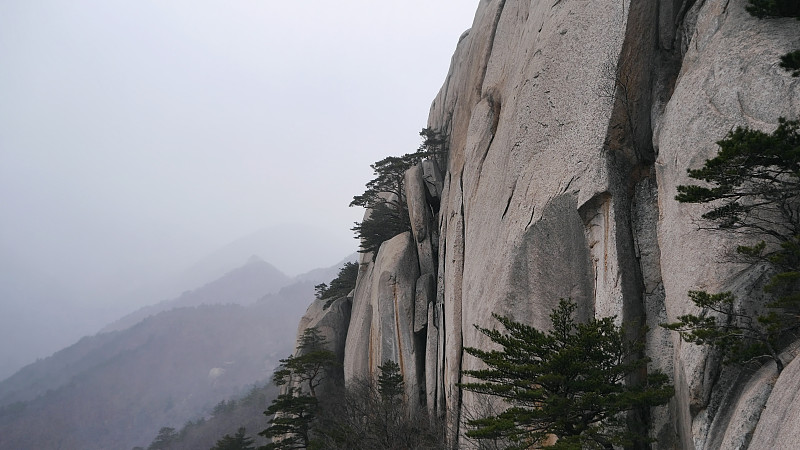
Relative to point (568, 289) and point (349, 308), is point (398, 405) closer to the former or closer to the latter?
point (568, 289)

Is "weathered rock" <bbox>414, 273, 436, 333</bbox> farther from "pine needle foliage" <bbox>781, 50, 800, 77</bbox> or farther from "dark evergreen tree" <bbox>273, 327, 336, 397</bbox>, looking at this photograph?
"pine needle foliage" <bbox>781, 50, 800, 77</bbox>

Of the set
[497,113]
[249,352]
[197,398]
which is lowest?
[197,398]

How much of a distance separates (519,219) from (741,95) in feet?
19.2

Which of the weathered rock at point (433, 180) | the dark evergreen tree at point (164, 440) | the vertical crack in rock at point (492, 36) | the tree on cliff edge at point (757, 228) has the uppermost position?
the vertical crack in rock at point (492, 36)

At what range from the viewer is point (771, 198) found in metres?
7.46

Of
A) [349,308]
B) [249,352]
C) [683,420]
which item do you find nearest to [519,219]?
[683,420]

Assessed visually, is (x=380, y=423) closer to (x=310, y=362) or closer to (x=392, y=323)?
(x=392, y=323)

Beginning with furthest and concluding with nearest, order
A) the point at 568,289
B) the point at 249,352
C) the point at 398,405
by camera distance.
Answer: the point at 249,352 < the point at 398,405 < the point at 568,289

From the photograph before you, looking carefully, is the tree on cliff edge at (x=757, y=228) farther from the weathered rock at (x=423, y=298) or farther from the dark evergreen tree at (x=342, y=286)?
the dark evergreen tree at (x=342, y=286)

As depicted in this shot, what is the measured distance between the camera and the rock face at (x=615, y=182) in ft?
26.8

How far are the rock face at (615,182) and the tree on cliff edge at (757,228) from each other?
395 mm

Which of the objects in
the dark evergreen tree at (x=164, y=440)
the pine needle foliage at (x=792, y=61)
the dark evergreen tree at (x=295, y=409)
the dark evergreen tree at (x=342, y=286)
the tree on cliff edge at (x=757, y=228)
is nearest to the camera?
the tree on cliff edge at (x=757, y=228)

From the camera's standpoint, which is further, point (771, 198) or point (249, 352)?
point (249, 352)

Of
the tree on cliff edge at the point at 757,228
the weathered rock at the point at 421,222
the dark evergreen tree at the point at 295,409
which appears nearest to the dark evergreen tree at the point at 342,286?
the dark evergreen tree at the point at 295,409
